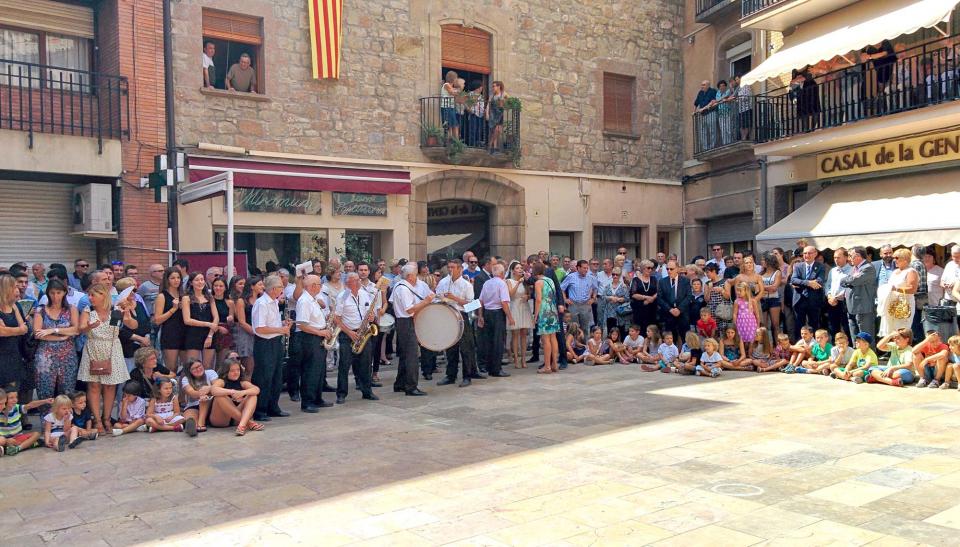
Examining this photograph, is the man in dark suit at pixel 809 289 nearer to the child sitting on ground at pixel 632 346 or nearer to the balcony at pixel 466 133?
the child sitting on ground at pixel 632 346

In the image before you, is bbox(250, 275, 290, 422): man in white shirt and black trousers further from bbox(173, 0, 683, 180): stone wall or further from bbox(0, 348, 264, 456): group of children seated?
bbox(173, 0, 683, 180): stone wall

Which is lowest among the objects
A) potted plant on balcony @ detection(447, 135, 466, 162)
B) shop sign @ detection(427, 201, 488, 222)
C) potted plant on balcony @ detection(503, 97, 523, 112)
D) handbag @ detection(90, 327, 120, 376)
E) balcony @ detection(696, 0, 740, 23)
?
handbag @ detection(90, 327, 120, 376)

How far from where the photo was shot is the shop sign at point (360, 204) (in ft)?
51.6

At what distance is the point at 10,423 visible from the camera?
7.41 metres

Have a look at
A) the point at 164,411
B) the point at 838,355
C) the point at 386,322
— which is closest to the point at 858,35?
the point at 838,355

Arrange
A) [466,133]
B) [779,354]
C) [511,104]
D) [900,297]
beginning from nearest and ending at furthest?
[900,297] < [779,354] < [466,133] < [511,104]

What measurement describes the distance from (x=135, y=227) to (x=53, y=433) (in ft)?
21.2

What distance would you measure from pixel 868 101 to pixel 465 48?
797cm

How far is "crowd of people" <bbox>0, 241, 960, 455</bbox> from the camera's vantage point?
Answer: 8.15 metres

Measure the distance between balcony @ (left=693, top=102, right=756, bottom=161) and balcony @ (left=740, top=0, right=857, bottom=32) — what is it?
1577mm

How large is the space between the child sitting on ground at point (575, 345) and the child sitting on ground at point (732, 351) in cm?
226

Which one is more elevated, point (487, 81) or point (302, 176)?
point (487, 81)

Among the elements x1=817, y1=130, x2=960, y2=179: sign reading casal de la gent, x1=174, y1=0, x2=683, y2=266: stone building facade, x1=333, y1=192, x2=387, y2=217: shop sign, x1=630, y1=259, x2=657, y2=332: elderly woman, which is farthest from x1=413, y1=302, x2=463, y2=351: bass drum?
x1=817, y1=130, x2=960, y2=179: sign reading casal de la gent

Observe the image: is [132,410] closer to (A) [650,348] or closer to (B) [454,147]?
(A) [650,348]
